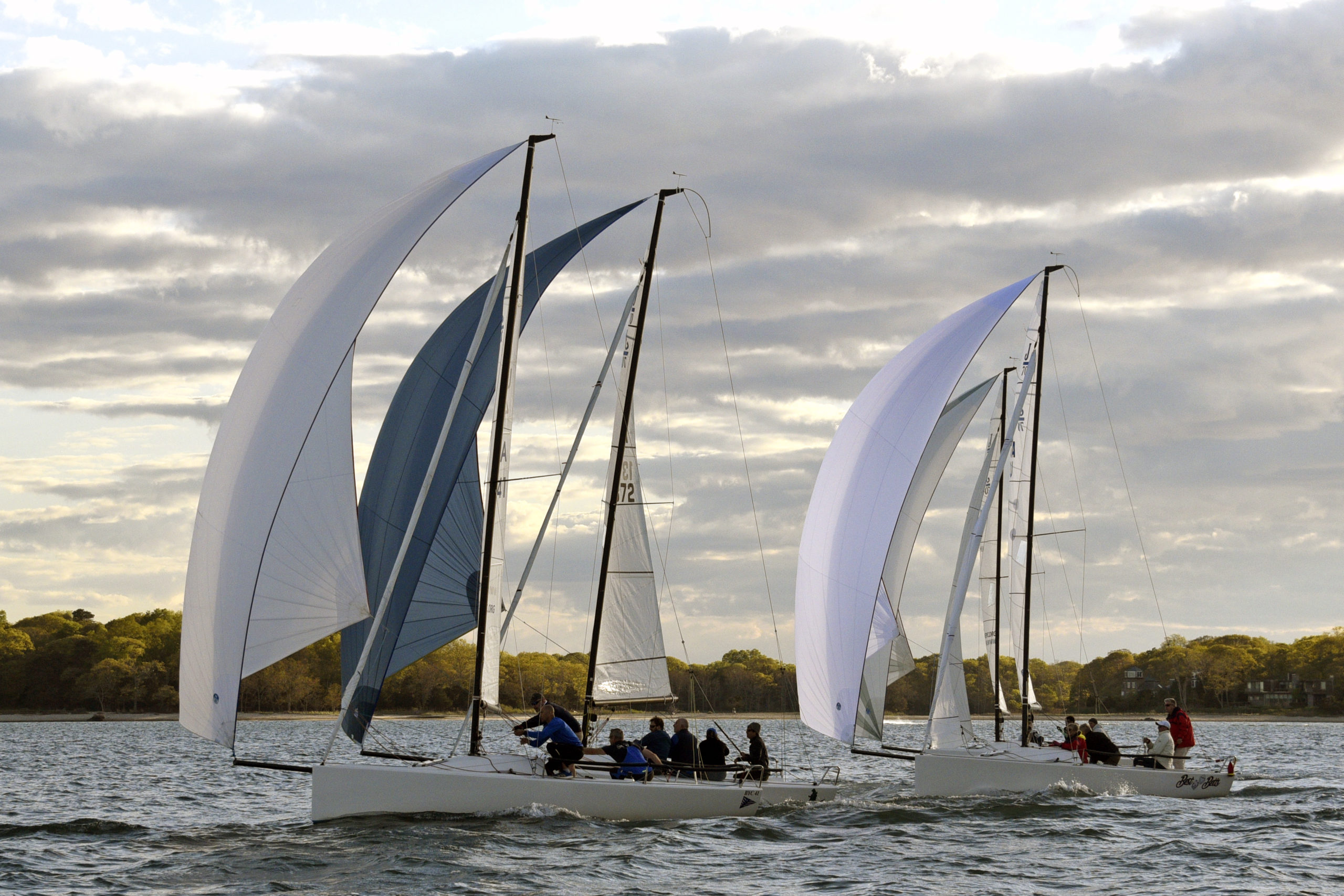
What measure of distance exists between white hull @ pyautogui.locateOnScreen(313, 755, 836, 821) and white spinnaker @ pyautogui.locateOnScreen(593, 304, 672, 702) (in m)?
1.61

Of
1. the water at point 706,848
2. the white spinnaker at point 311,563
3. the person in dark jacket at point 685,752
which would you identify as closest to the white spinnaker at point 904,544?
the water at point 706,848

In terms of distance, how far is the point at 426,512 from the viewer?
17.7 meters

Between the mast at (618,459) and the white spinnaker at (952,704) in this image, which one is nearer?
the mast at (618,459)

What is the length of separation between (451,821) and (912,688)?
56.6 m

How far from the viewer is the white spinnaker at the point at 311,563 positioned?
15453mm

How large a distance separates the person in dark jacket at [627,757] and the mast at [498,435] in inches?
66.7

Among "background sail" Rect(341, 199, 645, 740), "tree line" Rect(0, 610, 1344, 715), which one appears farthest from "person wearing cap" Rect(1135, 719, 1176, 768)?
"tree line" Rect(0, 610, 1344, 715)

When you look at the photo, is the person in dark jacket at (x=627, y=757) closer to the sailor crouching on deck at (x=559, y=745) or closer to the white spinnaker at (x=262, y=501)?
the sailor crouching on deck at (x=559, y=745)

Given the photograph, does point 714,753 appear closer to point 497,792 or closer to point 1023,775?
point 497,792

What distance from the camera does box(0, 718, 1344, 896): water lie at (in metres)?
14.3

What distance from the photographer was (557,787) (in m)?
16.8

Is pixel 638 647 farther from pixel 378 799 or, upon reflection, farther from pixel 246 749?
pixel 246 749

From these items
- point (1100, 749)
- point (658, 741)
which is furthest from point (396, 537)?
point (1100, 749)

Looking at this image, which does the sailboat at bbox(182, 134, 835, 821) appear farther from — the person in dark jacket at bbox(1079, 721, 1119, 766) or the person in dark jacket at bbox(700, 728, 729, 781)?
the person in dark jacket at bbox(1079, 721, 1119, 766)
